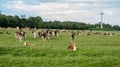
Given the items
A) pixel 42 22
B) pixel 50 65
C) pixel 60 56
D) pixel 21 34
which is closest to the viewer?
pixel 50 65

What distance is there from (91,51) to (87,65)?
17.3 ft

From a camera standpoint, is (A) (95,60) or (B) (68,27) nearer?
(A) (95,60)

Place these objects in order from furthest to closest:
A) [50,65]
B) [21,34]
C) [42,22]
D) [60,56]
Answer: [42,22] → [21,34] → [60,56] → [50,65]

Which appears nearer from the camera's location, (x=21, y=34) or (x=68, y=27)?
(x=21, y=34)

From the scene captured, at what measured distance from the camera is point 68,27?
508 ft

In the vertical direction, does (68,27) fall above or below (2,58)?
below

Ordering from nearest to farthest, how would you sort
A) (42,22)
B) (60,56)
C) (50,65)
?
(50,65) → (60,56) → (42,22)

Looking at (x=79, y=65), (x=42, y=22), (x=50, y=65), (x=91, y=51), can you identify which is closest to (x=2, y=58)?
(x=50, y=65)

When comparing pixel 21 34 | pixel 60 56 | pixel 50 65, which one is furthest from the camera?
pixel 21 34

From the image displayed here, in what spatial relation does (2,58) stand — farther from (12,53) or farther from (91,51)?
(91,51)

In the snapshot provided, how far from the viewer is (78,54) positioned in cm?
3012

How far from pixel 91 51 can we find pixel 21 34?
22.7 meters

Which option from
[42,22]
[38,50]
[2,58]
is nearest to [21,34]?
[38,50]

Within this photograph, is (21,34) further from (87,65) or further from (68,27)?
(68,27)
